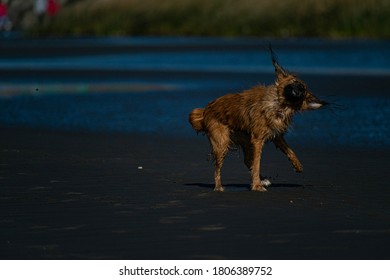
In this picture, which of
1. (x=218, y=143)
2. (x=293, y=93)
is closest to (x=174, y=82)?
(x=218, y=143)

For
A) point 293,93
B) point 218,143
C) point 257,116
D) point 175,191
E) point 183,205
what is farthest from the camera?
point 175,191

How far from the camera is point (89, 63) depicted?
49.5 m

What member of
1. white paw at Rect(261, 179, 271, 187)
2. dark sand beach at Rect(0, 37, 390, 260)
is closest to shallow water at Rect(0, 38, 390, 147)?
dark sand beach at Rect(0, 37, 390, 260)

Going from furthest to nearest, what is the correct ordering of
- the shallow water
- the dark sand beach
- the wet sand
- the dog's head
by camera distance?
the shallow water < the dog's head < the dark sand beach < the wet sand

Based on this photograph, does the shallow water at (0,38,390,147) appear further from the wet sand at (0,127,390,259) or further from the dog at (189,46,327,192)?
the wet sand at (0,127,390,259)

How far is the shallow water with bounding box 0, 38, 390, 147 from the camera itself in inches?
977

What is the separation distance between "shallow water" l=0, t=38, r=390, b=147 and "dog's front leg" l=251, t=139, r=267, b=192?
0.91m

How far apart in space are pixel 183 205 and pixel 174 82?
75.6ft

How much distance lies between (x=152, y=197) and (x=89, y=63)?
34.7 meters

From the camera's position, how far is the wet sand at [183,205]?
Result: 39.7 feet

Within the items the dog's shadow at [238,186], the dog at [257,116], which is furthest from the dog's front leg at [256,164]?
the dog's shadow at [238,186]

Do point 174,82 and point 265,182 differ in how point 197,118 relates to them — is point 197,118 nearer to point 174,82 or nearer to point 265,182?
point 265,182

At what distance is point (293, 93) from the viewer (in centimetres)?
1508
